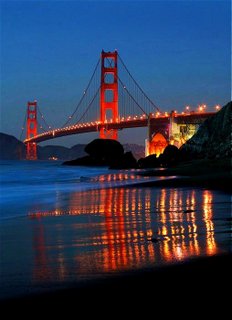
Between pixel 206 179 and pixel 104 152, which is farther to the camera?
pixel 104 152

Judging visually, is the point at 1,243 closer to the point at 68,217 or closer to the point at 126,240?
the point at 126,240

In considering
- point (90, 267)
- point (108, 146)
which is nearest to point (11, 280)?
point (90, 267)

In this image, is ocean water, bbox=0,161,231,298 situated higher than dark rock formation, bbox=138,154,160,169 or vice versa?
dark rock formation, bbox=138,154,160,169

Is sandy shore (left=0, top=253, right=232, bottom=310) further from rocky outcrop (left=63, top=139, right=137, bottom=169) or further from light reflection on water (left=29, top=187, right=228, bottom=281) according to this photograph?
rocky outcrop (left=63, top=139, right=137, bottom=169)

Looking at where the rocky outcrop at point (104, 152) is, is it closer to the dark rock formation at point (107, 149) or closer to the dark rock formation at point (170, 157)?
the dark rock formation at point (107, 149)

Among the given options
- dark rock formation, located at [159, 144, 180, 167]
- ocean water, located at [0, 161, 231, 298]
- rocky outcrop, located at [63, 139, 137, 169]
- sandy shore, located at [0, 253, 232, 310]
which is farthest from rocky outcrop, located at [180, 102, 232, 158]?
sandy shore, located at [0, 253, 232, 310]

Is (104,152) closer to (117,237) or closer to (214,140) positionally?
(214,140)

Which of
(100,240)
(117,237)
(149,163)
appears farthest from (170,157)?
(100,240)
